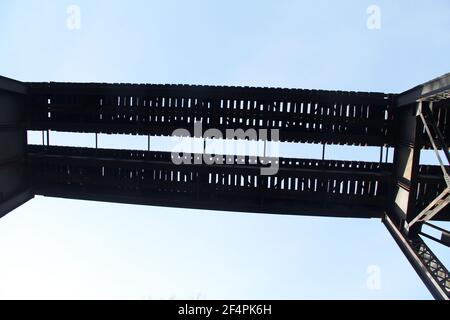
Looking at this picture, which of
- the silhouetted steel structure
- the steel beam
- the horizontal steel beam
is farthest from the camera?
the silhouetted steel structure

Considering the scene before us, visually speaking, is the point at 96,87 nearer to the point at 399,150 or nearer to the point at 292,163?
the point at 292,163

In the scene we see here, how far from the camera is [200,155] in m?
11.1

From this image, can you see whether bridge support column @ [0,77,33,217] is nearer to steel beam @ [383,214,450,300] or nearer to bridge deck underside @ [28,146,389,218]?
bridge deck underside @ [28,146,389,218]

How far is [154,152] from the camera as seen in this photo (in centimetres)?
1136

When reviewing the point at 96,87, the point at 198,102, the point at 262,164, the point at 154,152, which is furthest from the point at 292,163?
the point at 96,87

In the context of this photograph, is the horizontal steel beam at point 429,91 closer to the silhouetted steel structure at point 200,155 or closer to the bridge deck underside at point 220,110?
the silhouetted steel structure at point 200,155

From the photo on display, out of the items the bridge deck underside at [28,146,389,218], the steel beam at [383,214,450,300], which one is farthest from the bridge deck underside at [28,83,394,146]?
the steel beam at [383,214,450,300]

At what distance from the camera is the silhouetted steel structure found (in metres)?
10.5

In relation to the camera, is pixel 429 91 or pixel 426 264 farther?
pixel 429 91

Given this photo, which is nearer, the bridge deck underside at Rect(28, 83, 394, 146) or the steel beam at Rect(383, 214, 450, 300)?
the steel beam at Rect(383, 214, 450, 300)

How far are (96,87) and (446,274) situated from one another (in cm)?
1133

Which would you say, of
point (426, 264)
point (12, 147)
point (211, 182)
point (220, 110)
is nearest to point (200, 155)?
point (211, 182)

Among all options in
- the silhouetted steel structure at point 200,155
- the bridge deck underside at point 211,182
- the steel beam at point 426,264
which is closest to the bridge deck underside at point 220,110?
the silhouetted steel structure at point 200,155

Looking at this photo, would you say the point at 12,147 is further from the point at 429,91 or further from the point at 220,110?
the point at 429,91
